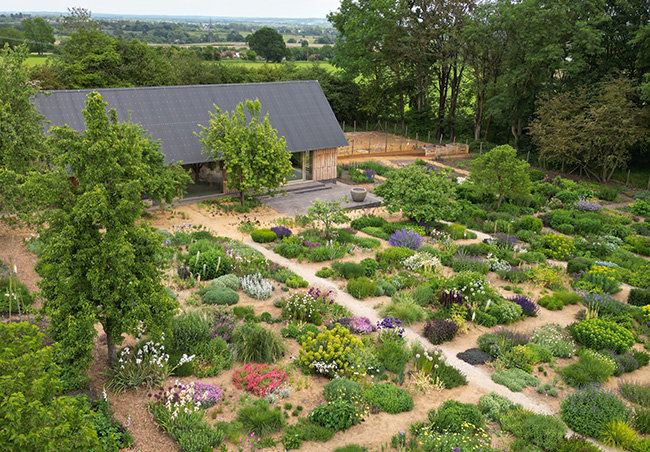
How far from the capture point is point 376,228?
22.2 metres

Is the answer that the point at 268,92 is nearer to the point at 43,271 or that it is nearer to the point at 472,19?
the point at 472,19

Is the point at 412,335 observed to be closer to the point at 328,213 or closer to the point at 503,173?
the point at 328,213

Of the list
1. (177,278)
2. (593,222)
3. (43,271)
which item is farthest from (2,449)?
(593,222)

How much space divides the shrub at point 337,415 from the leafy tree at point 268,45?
8002 centimetres

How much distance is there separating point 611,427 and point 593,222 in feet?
46.8

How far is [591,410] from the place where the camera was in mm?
10828

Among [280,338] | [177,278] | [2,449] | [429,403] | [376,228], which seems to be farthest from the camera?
[376,228]

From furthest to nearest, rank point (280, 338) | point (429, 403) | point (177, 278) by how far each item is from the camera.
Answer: point (177, 278)
point (280, 338)
point (429, 403)

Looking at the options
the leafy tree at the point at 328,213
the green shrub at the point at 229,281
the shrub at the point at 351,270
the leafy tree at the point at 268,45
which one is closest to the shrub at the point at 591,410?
the shrub at the point at 351,270

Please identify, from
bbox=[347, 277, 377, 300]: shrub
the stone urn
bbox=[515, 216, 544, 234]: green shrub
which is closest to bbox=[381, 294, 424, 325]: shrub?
bbox=[347, 277, 377, 300]: shrub

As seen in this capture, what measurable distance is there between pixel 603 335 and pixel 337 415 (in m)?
7.76

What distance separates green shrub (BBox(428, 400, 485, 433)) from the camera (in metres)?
10.3

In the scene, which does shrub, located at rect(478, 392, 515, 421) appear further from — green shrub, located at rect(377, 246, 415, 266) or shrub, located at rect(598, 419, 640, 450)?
green shrub, located at rect(377, 246, 415, 266)

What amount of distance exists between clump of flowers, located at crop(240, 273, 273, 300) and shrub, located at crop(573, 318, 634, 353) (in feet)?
28.5
